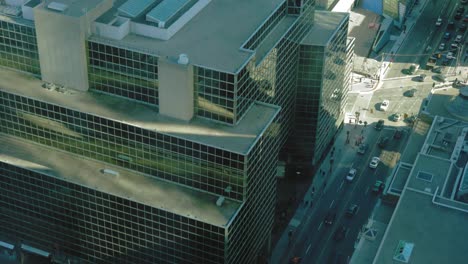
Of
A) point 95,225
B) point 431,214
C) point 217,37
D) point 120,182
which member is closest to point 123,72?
point 217,37

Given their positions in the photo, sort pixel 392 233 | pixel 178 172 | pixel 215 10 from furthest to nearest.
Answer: pixel 215 10
pixel 178 172
pixel 392 233

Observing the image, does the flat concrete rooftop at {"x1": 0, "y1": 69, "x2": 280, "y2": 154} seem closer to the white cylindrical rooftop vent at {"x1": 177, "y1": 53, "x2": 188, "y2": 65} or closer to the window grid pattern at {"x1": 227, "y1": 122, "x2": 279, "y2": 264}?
the window grid pattern at {"x1": 227, "y1": 122, "x2": 279, "y2": 264}

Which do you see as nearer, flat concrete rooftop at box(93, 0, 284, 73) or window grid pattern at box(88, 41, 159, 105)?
flat concrete rooftop at box(93, 0, 284, 73)

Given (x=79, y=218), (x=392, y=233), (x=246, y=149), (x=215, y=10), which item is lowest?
(x=79, y=218)

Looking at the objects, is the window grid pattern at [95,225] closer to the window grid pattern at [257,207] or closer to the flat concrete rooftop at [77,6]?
the window grid pattern at [257,207]

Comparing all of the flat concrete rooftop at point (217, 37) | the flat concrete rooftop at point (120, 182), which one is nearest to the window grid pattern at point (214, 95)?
the flat concrete rooftop at point (217, 37)

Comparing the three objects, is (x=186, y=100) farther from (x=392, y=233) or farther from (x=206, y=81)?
(x=392, y=233)

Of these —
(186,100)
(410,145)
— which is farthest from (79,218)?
(410,145)

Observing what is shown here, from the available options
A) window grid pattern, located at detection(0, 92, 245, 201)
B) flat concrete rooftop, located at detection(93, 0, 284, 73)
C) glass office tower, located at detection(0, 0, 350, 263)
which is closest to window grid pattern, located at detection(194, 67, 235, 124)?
glass office tower, located at detection(0, 0, 350, 263)
